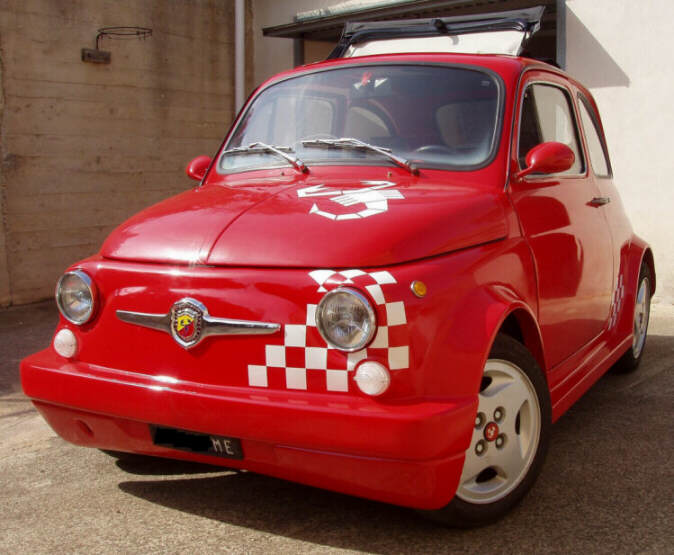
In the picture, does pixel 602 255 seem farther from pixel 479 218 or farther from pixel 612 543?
pixel 612 543

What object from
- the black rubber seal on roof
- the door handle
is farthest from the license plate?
the black rubber seal on roof

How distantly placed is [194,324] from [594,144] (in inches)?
114

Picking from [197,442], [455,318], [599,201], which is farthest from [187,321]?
[599,201]

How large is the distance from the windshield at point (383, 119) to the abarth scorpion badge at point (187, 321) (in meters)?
1.12

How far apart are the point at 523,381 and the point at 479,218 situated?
24.5 inches

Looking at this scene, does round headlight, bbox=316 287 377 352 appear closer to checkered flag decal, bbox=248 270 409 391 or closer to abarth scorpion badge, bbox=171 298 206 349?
checkered flag decal, bbox=248 270 409 391

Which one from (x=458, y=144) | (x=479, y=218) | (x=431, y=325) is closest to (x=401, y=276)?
(x=431, y=325)

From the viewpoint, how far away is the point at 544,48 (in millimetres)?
14344

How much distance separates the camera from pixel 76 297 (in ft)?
10.5

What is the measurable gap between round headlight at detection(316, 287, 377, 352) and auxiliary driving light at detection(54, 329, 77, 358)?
104cm

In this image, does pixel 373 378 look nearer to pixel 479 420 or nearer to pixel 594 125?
pixel 479 420

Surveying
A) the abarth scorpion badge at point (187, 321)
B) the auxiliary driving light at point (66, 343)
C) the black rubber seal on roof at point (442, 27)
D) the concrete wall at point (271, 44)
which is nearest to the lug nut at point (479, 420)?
the abarth scorpion badge at point (187, 321)

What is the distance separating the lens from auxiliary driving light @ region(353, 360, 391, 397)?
103 inches

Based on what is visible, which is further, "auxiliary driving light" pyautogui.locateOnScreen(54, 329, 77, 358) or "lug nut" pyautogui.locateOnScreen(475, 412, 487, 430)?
"auxiliary driving light" pyautogui.locateOnScreen(54, 329, 77, 358)
